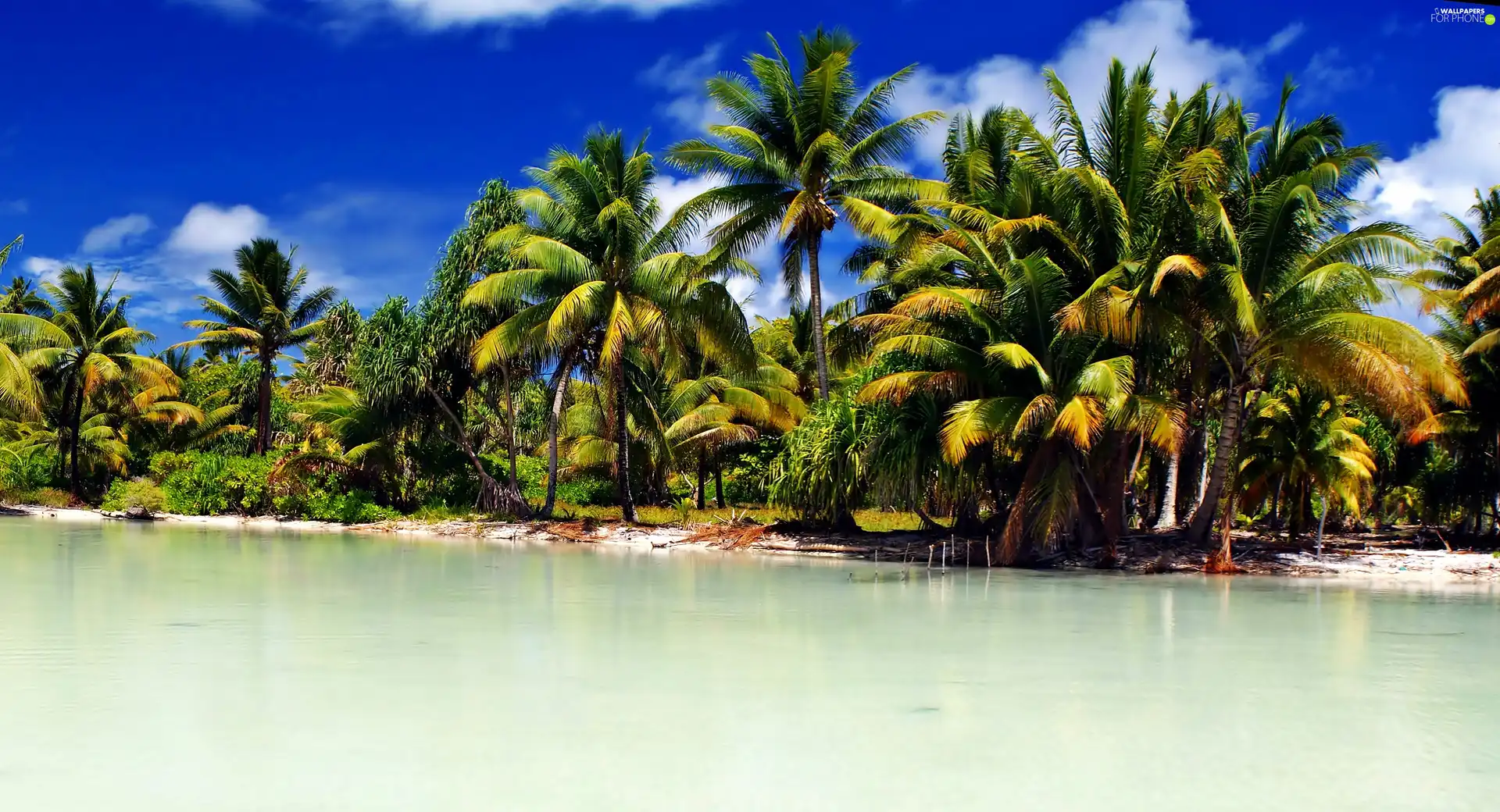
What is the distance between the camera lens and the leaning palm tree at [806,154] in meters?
21.6

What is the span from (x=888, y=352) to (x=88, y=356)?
2402 centimetres

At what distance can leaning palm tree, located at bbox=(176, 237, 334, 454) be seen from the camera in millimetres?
31344

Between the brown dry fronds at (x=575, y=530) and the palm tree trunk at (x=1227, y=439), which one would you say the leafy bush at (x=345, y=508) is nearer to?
the brown dry fronds at (x=575, y=530)

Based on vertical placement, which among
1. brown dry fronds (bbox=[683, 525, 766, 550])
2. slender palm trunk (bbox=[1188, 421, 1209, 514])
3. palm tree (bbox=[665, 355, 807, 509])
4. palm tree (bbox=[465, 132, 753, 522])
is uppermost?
palm tree (bbox=[465, 132, 753, 522])

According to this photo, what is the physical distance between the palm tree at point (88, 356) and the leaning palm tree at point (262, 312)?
5.59 ft

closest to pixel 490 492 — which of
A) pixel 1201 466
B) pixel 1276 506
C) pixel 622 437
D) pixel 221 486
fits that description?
pixel 622 437

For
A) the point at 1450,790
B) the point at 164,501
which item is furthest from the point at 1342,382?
the point at 164,501

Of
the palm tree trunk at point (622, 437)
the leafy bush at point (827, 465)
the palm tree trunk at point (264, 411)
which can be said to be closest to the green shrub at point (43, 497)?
the palm tree trunk at point (264, 411)

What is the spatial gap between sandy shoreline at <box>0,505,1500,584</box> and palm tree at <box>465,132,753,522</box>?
2.69 metres

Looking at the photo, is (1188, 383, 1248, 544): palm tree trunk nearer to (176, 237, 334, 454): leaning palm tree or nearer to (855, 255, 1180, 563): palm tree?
(855, 255, 1180, 563): palm tree

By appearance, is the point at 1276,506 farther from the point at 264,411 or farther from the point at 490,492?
the point at 264,411

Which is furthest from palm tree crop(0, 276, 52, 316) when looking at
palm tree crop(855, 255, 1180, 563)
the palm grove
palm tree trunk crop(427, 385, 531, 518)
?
palm tree crop(855, 255, 1180, 563)

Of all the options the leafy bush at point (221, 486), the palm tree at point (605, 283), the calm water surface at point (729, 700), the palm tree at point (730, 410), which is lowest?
the calm water surface at point (729, 700)

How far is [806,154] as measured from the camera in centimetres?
2153
